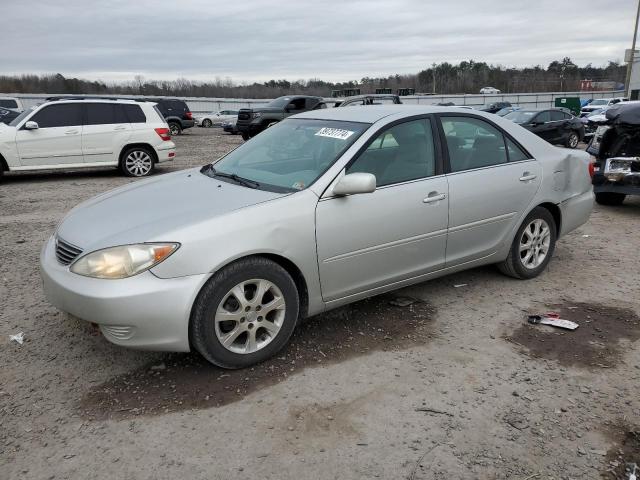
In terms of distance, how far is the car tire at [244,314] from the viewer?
3092mm

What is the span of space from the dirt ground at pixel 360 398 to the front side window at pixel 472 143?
1.15 meters

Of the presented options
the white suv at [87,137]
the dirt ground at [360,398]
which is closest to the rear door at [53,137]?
the white suv at [87,137]

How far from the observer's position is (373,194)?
12.1 feet

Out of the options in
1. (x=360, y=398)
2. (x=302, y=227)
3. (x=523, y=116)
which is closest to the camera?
(x=360, y=398)

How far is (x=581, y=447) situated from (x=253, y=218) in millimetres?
2154

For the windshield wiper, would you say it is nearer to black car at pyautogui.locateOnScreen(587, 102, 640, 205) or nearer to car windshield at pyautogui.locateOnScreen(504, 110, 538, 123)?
black car at pyautogui.locateOnScreen(587, 102, 640, 205)

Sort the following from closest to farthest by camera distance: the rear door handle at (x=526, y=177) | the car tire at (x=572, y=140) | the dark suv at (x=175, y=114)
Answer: the rear door handle at (x=526, y=177), the car tire at (x=572, y=140), the dark suv at (x=175, y=114)

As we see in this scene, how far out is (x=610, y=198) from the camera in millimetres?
8312

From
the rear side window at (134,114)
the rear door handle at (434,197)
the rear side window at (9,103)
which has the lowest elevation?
the rear door handle at (434,197)

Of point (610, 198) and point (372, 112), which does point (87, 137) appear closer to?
point (372, 112)

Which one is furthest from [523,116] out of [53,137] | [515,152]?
[515,152]

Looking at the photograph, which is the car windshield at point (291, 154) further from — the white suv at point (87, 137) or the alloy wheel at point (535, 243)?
the white suv at point (87, 137)

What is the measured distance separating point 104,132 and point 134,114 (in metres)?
0.80

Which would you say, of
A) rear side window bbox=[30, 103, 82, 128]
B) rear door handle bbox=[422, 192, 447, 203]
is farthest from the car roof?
rear side window bbox=[30, 103, 82, 128]
